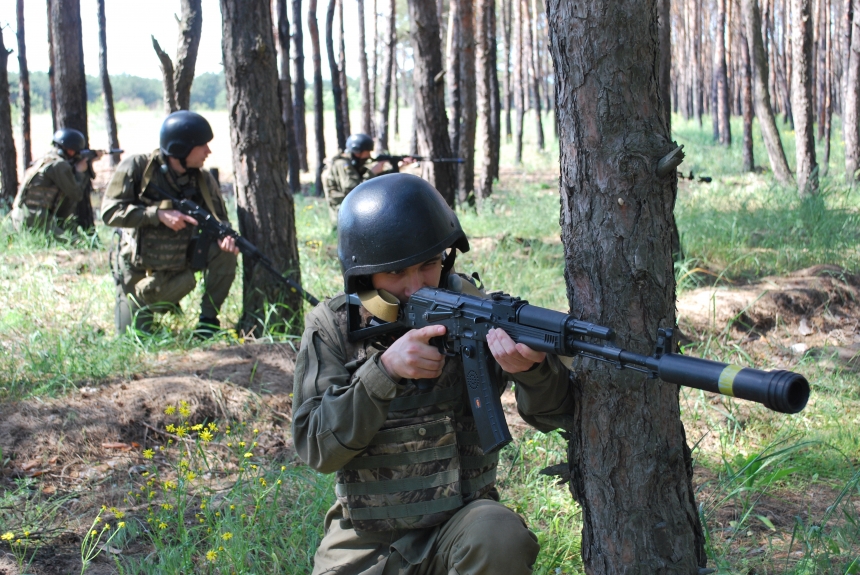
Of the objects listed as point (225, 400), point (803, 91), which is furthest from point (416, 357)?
point (803, 91)

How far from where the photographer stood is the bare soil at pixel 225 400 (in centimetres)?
356

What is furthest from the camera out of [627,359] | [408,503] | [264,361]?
[264,361]

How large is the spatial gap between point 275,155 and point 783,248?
4.64m

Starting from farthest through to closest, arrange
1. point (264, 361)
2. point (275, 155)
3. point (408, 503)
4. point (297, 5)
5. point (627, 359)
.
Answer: point (297, 5) → point (275, 155) → point (264, 361) → point (408, 503) → point (627, 359)

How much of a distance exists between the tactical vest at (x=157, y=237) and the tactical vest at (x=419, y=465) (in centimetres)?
409

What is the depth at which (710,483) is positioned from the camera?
333cm

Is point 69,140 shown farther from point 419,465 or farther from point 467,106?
point 419,465

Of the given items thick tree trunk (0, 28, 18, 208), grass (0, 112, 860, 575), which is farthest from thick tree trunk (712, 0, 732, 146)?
thick tree trunk (0, 28, 18, 208)

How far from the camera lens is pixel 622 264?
2012 millimetres

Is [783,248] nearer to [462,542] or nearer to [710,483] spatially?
[710,483]

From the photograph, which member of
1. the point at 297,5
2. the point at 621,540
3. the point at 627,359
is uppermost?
the point at 297,5

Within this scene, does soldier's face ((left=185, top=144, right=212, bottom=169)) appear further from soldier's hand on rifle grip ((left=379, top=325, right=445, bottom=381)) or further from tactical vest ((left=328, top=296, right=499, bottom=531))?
soldier's hand on rifle grip ((left=379, top=325, right=445, bottom=381))

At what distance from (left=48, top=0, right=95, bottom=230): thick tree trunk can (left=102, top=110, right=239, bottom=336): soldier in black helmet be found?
16.0 feet

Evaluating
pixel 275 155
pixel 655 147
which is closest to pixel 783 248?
pixel 275 155
